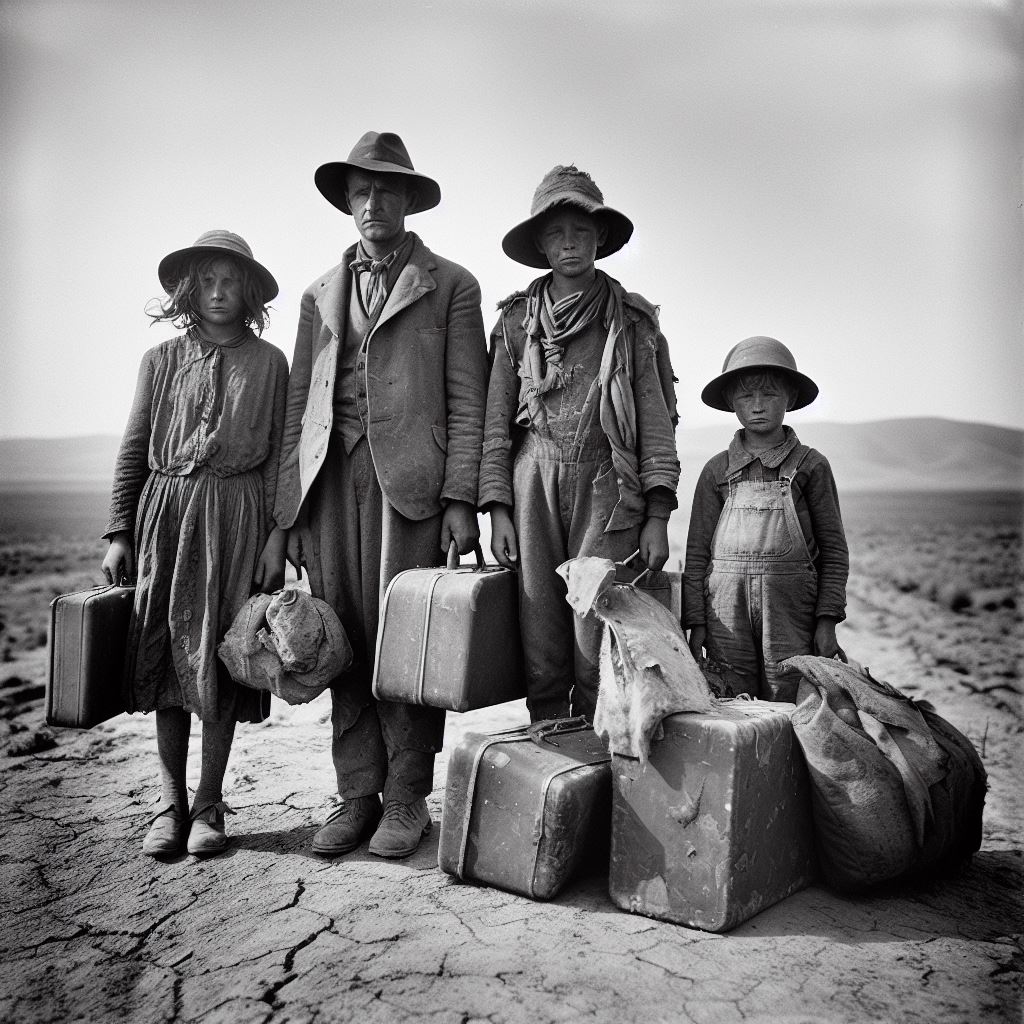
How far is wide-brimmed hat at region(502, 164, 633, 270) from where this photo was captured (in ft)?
10.6

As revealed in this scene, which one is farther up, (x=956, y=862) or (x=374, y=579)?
(x=374, y=579)

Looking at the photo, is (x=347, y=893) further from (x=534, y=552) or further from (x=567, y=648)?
(x=534, y=552)

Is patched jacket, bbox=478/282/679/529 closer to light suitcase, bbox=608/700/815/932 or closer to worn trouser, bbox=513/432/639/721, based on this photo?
worn trouser, bbox=513/432/639/721

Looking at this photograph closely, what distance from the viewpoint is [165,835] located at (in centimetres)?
332

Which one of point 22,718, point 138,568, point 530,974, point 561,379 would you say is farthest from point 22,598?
point 530,974

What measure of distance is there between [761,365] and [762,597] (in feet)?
3.12

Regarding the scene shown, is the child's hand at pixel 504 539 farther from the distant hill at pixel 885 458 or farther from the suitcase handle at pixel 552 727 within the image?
the distant hill at pixel 885 458

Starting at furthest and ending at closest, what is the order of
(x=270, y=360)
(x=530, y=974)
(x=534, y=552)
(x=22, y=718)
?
1. (x=22, y=718)
2. (x=270, y=360)
3. (x=534, y=552)
4. (x=530, y=974)

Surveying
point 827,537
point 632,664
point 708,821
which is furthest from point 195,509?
point 827,537

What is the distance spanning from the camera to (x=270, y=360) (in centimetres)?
363

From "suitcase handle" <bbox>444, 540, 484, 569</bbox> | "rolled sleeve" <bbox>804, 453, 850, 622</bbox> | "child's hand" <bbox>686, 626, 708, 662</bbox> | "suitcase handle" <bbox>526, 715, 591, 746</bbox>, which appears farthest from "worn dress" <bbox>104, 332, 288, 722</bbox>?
"rolled sleeve" <bbox>804, 453, 850, 622</bbox>

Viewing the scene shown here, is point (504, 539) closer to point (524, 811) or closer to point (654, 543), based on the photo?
point (654, 543)

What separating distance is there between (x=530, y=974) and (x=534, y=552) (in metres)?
1.41

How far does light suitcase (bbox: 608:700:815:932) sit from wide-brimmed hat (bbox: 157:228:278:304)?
A: 2.45 meters
